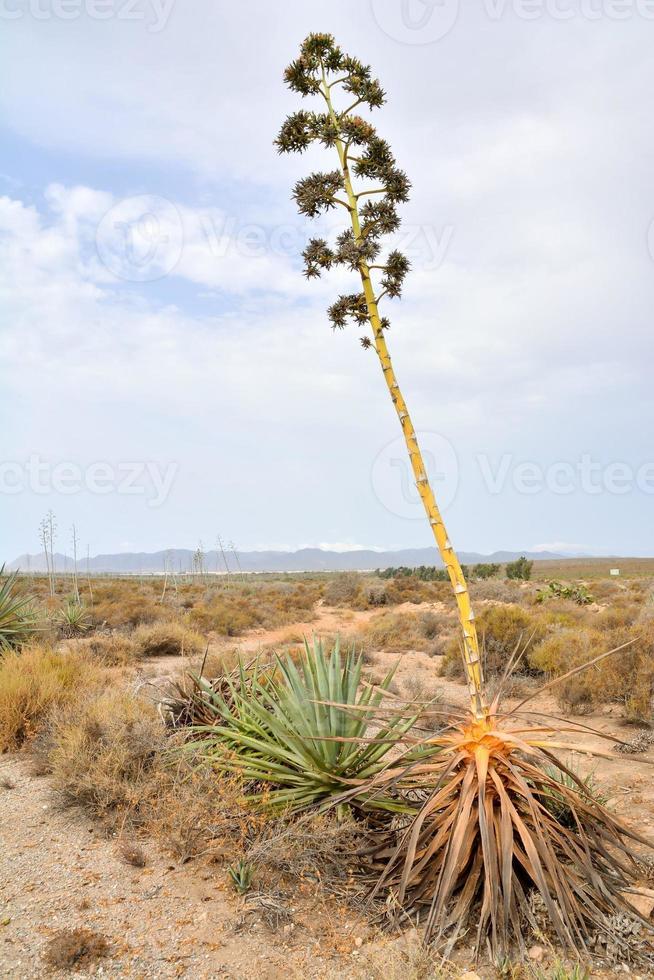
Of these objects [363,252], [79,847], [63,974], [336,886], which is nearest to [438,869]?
[336,886]

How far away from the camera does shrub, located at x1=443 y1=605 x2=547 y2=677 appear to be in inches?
484

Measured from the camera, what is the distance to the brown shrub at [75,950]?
344cm

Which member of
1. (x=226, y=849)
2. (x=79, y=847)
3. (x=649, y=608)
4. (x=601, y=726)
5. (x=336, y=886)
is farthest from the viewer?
(x=649, y=608)

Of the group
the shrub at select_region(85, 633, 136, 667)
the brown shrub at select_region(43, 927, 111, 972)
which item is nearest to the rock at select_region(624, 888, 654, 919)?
the brown shrub at select_region(43, 927, 111, 972)

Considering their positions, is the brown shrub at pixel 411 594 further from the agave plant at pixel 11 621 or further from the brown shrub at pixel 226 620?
the agave plant at pixel 11 621

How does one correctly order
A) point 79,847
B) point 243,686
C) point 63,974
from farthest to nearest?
point 243,686 < point 79,847 < point 63,974

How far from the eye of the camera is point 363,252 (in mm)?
4074

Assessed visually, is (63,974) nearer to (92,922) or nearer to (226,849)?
(92,922)

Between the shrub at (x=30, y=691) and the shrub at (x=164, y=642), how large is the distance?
5.98 m

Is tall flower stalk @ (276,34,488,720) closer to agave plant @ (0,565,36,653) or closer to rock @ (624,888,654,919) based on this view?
rock @ (624,888,654,919)

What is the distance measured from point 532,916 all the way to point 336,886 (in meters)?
1.22

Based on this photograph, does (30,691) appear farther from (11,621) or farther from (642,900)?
(642,900)

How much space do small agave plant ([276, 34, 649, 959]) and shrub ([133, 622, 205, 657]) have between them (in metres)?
10.8

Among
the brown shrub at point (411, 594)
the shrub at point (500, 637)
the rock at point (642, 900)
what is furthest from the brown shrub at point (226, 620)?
the rock at point (642, 900)
